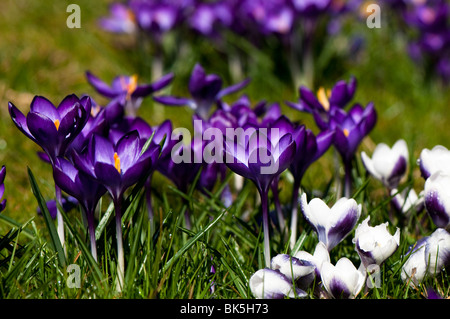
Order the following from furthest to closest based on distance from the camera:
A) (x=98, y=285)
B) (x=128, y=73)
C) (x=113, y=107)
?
(x=128, y=73), (x=113, y=107), (x=98, y=285)

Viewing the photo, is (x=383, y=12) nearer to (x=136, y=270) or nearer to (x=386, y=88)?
(x=386, y=88)

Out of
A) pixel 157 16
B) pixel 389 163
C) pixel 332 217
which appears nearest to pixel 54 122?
pixel 332 217

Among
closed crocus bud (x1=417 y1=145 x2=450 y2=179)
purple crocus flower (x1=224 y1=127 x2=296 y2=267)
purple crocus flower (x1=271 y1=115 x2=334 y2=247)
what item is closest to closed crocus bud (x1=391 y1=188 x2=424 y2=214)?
closed crocus bud (x1=417 y1=145 x2=450 y2=179)

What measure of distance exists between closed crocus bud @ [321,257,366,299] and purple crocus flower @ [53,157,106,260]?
22.6 inches

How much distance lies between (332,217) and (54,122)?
29.1 inches

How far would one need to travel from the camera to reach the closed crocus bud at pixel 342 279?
4.94ft

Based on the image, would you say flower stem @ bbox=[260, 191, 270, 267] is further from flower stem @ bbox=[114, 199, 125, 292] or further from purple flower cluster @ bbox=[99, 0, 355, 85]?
purple flower cluster @ bbox=[99, 0, 355, 85]

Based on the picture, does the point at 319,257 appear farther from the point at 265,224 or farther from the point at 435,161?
the point at 435,161

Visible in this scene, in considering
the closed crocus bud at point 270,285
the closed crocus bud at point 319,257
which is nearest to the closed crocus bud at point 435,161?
the closed crocus bud at point 319,257

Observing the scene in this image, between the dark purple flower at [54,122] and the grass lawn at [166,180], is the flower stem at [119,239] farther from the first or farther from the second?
the dark purple flower at [54,122]

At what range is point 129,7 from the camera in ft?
12.7

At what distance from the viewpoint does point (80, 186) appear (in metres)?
1.52
